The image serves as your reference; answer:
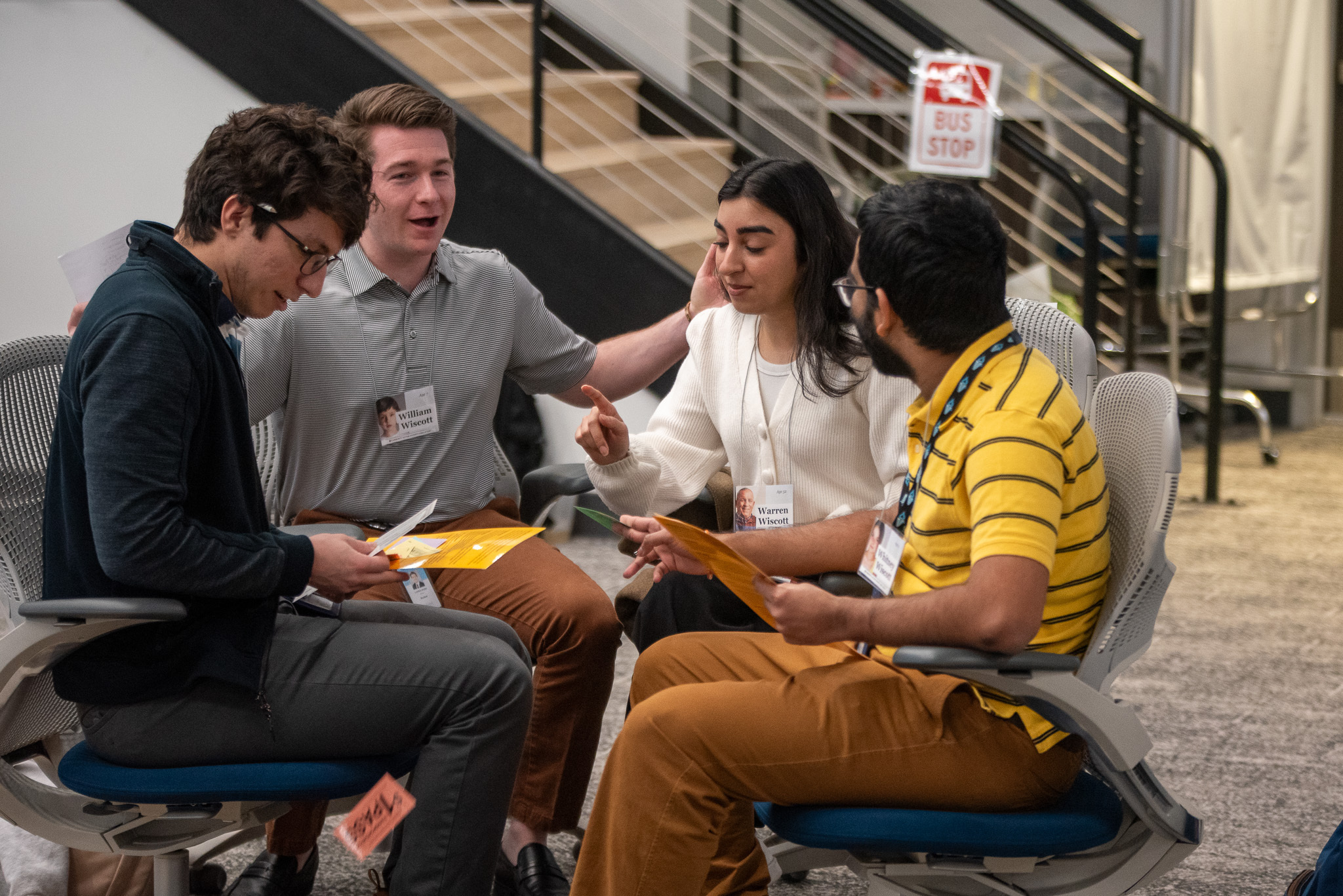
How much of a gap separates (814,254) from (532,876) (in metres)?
1.11

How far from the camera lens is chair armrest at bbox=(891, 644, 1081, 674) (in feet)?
4.41

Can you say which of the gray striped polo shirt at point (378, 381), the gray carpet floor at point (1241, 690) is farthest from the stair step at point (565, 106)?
the gray striped polo shirt at point (378, 381)

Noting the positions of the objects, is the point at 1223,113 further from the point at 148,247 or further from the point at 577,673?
the point at 148,247

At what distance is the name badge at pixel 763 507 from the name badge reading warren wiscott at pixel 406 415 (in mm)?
567

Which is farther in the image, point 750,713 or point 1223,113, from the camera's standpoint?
point 1223,113

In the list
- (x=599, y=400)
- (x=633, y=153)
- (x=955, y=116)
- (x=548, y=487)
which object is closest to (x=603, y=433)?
(x=599, y=400)

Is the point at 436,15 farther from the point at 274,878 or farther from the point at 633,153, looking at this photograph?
the point at 274,878

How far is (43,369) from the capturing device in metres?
1.80

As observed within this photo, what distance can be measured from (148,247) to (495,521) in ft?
2.90

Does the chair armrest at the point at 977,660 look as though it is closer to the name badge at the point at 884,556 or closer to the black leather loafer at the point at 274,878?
the name badge at the point at 884,556

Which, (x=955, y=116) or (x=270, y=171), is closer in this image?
(x=270, y=171)

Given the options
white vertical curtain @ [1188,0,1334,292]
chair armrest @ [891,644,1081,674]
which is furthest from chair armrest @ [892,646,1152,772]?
white vertical curtain @ [1188,0,1334,292]

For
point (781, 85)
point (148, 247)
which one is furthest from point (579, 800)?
point (781, 85)

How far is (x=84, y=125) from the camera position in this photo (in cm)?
416
